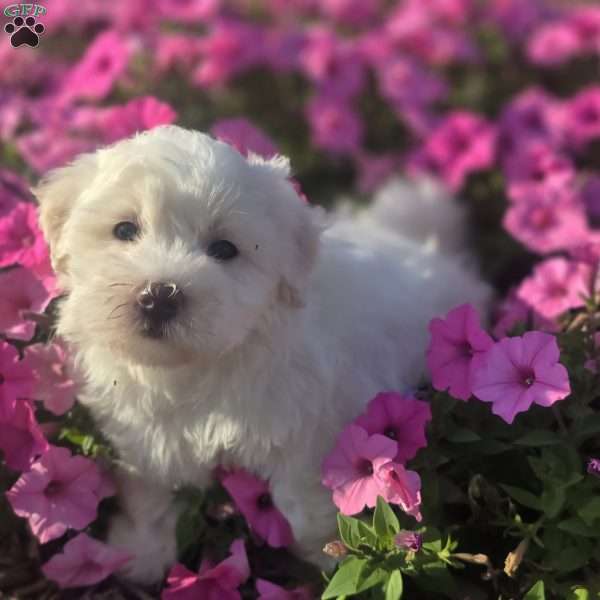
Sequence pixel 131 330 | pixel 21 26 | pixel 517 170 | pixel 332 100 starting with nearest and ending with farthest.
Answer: pixel 131 330 → pixel 21 26 → pixel 517 170 → pixel 332 100

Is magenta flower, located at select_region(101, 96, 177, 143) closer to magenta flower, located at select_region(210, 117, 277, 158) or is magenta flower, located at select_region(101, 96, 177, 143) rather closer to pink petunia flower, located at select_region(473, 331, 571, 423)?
magenta flower, located at select_region(210, 117, 277, 158)

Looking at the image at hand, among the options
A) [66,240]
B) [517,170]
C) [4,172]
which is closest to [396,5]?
[517,170]

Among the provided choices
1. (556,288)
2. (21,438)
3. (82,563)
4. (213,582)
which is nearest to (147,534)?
(82,563)

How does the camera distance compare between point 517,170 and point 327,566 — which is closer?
point 327,566

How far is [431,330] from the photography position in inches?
82.8

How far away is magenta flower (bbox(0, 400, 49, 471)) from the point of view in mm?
2133

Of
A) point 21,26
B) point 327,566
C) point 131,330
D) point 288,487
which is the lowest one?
point 327,566

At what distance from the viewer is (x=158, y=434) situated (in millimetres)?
2119

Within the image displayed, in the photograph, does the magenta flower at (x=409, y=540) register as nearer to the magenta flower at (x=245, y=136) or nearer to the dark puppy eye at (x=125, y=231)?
the dark puppy eye at (x=125, y=231)

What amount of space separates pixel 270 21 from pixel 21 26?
9.42 ft

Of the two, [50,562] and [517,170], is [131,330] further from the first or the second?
[517,170]

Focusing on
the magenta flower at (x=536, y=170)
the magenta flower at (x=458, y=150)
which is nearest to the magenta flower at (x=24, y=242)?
the magenta flower at (x=536, y=170)

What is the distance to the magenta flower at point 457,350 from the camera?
2.02 m

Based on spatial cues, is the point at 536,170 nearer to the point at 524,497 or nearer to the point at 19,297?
the point at 524,497
